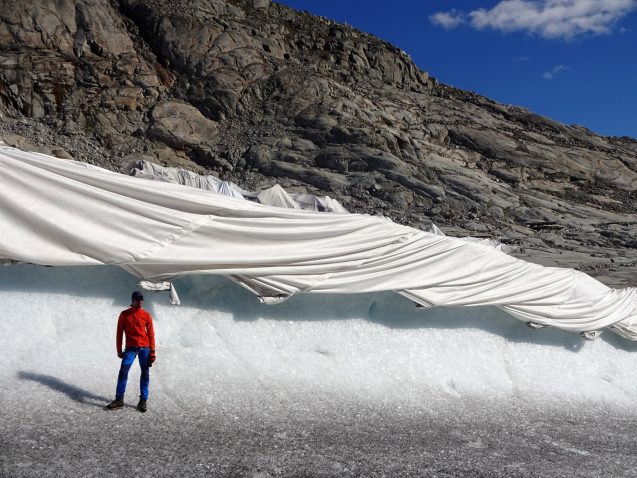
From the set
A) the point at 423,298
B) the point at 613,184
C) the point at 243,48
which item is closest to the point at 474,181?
the point at 613,184

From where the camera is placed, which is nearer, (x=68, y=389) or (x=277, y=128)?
(x=68, y=389)

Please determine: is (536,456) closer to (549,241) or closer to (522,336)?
(522,336)

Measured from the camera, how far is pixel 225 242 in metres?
6.24

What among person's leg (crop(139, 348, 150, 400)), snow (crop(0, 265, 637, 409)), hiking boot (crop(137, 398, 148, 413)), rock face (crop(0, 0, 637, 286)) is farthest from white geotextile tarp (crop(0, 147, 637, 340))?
rock face (crop(0, 0, 637, 286))

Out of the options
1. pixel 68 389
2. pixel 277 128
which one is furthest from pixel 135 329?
pixel 277 128

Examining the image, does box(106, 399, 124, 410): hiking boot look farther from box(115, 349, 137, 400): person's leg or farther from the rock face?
the rock face

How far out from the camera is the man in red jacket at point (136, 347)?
16.9ft

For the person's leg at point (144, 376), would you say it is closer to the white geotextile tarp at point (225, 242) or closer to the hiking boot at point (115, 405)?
the hiking boot at point (115, 405)

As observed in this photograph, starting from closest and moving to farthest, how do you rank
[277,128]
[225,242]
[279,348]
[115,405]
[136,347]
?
[115,405] < [136,347] < [225,242] < [279,348] < [277,128]

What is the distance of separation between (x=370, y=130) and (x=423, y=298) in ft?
89.6

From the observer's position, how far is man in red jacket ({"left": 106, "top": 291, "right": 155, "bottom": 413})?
515 centimetres

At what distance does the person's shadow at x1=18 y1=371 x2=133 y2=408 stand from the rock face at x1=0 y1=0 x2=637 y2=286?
2094cm

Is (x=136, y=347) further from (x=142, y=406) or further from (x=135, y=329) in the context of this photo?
(x=142, y=406)

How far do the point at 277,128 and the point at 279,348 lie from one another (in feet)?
95.4
